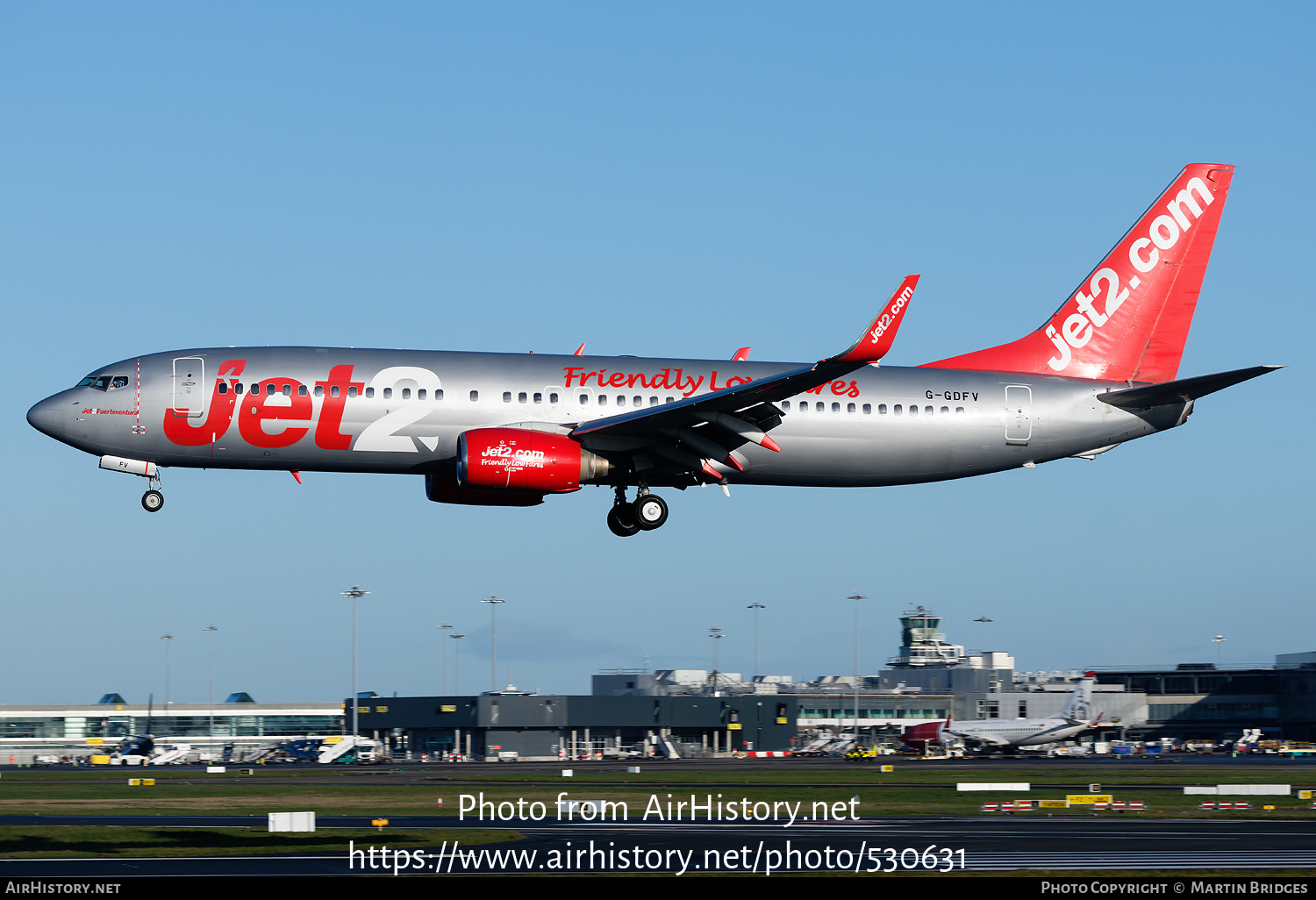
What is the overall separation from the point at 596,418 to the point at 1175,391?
17.0 m

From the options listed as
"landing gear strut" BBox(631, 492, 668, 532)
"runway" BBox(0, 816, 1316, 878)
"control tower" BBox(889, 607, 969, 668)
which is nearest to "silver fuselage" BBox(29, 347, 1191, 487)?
"landing gear strut" BBox(631, 492, 668, 532)

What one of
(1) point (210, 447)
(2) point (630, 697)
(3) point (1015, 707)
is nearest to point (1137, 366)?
(1) point (210, 447)

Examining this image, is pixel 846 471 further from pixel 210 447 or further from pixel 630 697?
pixel 630 697

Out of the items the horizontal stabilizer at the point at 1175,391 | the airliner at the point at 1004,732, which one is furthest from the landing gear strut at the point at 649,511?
the airliner at the point at 1004,732

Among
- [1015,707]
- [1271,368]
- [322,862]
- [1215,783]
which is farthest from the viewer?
[1015,707]

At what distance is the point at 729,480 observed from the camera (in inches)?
1588

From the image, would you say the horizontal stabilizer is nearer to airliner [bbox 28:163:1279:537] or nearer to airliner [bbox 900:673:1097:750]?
airliner [bbox 28:163:1279:537]

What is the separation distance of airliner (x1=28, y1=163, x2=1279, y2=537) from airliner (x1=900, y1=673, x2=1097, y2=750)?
1878 inches

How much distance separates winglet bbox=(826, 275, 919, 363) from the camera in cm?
3362

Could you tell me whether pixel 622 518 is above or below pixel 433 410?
below

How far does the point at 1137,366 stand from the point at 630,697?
61.1 m

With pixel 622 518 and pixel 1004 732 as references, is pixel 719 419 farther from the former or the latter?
pixel 1004 732

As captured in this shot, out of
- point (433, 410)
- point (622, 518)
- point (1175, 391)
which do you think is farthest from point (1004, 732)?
point (433, 410)

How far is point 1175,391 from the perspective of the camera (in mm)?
40812
